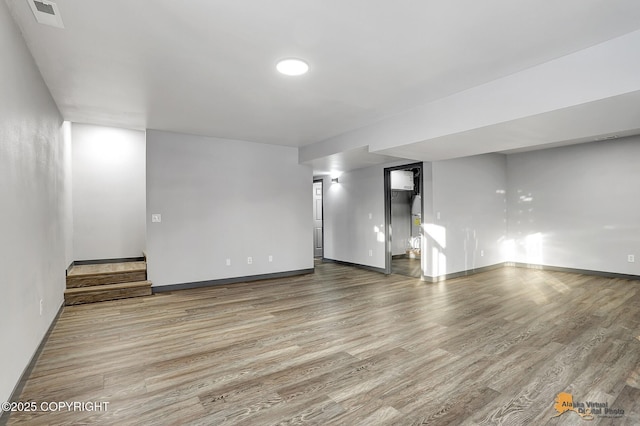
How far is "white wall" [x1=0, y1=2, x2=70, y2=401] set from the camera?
6.41 ft

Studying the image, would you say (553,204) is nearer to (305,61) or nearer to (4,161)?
(305,61)

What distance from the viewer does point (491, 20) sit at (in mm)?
2164

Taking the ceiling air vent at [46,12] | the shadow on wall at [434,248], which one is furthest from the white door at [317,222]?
the ceiling air vent at [46,12]

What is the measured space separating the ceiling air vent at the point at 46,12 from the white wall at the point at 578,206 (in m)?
8.01

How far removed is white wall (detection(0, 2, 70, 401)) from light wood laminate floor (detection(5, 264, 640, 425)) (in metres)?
0.33

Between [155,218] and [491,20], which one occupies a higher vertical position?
[491,20]

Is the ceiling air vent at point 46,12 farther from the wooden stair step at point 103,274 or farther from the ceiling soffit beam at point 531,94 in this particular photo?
the wooden stair step at point 103,274

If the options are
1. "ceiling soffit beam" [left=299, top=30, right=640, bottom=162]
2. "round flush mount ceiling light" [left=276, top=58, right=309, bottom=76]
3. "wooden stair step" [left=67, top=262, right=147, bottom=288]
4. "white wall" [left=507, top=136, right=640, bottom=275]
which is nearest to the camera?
"ceiling soffit beam" [left=299, top=30, right=640, bottom=162]

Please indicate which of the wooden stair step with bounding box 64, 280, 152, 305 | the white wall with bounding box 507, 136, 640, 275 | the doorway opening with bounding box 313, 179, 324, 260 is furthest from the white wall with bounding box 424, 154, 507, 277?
the wooden stair step with bounding box 64, 280, 152, 305

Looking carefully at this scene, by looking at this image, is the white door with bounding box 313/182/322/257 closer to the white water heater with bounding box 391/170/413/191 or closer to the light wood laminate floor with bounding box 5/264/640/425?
the white water heater with bounding box 391/170/413/191

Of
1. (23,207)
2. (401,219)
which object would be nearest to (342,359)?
(23,207)

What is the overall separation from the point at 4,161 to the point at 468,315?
175 inches

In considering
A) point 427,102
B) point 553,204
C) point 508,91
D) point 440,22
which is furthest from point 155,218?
point 553,204

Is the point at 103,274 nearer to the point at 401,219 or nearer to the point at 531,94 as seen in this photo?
the point at 531,94
